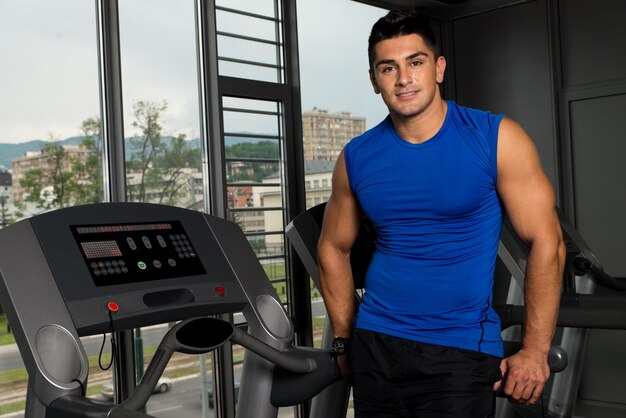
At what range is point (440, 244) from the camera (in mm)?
1606

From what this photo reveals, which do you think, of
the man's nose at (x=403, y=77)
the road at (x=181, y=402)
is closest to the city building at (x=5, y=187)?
the road at (x=181, y=402)

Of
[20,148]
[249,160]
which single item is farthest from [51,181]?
[249,160]

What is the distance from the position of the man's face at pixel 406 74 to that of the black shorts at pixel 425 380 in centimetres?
49

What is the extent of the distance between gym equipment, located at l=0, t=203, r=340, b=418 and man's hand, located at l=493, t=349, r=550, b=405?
45cm

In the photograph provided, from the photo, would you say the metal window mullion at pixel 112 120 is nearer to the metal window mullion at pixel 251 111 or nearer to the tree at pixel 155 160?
the tree at pixel 155 160

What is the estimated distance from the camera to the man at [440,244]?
158 centimetres

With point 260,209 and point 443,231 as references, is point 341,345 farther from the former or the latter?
point 260,209

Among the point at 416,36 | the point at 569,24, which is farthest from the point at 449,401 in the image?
the point at 569,24

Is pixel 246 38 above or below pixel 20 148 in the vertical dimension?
above

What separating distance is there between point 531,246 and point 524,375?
0.26 meters

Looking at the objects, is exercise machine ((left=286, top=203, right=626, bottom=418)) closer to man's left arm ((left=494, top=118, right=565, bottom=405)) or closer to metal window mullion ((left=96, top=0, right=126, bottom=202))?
man's left arm ((left=494, top=118, right=565, bottom=405))

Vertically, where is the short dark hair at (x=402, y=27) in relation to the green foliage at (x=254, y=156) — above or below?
above

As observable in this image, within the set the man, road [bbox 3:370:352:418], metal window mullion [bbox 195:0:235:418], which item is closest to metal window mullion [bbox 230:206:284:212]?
metal window mullion [bbox 195:0:235:418]

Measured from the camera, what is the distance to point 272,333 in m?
1.98
